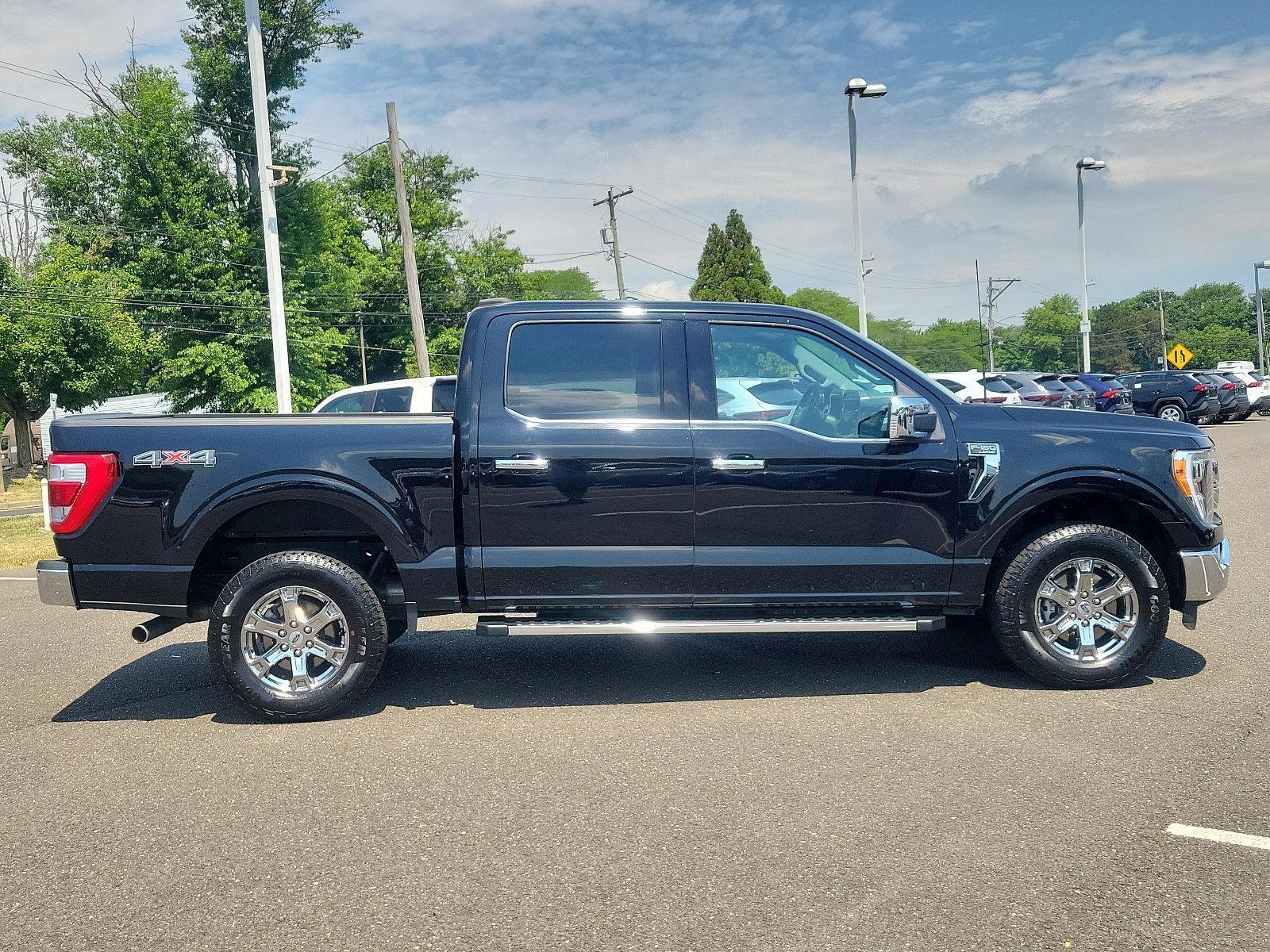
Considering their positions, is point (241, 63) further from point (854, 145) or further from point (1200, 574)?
point (1200, 574)

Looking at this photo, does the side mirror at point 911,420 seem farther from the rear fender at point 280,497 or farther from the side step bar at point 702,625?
the rear fender at point 280,497

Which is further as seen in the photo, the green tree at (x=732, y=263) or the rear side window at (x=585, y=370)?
the green tree at (x=732, y=263)

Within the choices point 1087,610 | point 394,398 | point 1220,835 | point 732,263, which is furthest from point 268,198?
point 732,263

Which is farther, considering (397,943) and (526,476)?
(526,476)

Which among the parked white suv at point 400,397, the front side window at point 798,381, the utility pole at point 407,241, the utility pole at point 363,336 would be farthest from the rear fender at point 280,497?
the utility pole at point 363,336

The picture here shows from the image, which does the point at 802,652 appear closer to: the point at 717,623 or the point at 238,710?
the point at 717,623

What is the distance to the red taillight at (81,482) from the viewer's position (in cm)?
515

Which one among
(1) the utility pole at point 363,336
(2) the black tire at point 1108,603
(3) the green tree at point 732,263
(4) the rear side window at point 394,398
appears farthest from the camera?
(3) the green tree at point 732,263

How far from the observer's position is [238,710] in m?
5.54

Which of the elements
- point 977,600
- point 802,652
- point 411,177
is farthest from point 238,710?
point 411,177

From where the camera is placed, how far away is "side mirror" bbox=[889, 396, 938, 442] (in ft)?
16.9

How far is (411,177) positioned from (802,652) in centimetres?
6220

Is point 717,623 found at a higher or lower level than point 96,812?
higher

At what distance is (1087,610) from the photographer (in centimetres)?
541
